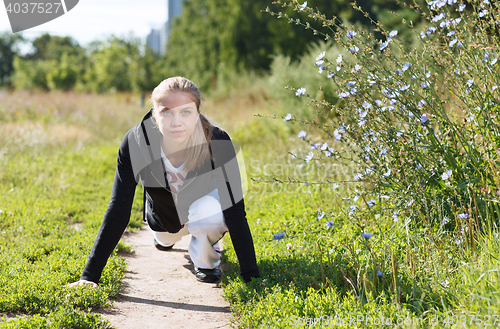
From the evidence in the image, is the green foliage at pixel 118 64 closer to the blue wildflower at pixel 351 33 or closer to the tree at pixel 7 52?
the blue wildflower at pixel 351 33

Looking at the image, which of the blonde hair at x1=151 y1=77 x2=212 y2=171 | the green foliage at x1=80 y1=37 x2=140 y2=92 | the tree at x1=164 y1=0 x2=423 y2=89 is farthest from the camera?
the green foliage at x1=80 y1=37 x2=140 y2=92

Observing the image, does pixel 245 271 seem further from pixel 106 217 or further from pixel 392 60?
pixel 392 60

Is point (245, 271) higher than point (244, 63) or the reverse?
the reverse

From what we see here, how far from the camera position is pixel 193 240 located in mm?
3086

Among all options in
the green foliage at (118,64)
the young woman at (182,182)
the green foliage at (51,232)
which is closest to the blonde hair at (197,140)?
the young woman at (182,182)

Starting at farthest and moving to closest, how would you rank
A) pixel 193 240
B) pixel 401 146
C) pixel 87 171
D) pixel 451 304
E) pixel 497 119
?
1. pixel 87 171
2. pixel 193 240
3. pixel 401 146
4. pixel 497 119
5. pixel 451 304

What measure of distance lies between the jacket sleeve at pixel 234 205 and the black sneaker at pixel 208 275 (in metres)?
0.34

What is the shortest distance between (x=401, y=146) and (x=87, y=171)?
4.67 m

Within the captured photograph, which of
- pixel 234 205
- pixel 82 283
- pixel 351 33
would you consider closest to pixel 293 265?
pixel 234 205

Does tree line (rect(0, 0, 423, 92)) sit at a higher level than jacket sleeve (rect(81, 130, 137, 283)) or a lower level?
higher

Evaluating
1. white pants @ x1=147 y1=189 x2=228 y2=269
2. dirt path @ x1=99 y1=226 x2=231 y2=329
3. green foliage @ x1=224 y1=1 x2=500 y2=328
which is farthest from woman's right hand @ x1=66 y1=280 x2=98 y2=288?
green foliage @ x1=224 y1=1 x2=500 y2=328

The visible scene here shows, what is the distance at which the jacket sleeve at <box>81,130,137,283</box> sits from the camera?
2609mm

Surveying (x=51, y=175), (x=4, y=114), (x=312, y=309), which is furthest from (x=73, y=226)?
(x=4, y=114)

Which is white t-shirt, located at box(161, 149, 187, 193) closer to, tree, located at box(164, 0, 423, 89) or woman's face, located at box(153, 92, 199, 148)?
woman's face, located at box(153, 92, 199, 148)
